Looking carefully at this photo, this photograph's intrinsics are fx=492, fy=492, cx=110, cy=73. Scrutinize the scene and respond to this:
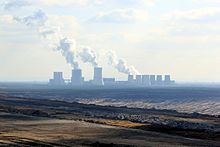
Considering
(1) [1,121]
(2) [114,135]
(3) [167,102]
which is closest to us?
(2) [114,135]

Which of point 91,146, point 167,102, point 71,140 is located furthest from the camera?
point 167,102

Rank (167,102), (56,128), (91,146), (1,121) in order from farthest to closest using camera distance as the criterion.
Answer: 1. (167,102)
2. (1,121)
3. (56,128)
4. (91,146)

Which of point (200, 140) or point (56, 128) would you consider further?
point (56, 128)

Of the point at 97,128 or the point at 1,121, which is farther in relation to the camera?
the point at 1,121

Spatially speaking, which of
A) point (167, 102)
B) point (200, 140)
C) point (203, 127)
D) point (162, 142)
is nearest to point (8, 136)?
point (162, 142)

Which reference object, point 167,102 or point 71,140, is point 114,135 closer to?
point 71,140

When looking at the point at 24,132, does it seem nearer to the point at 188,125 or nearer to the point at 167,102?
the point at 188,125

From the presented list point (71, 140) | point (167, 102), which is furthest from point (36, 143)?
point (167, 102)

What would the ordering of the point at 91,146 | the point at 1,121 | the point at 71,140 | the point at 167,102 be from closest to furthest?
the point at 91,146, the point at 71,140, the point at 1,121, the point at 167,102
